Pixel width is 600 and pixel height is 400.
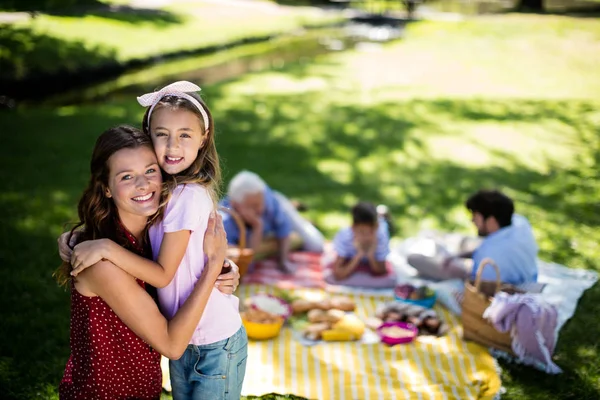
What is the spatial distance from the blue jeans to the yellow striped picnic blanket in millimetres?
1460

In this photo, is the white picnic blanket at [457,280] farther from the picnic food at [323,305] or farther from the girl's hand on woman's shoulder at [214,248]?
the girl's hand on woman's shoulder at [214,248]

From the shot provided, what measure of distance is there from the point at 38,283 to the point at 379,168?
485cm

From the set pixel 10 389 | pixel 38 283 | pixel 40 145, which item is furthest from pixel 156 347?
pixel 40 145

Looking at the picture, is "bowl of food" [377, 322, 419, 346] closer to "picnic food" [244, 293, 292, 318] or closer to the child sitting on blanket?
"picnic food" [244, 293, 292, 318]

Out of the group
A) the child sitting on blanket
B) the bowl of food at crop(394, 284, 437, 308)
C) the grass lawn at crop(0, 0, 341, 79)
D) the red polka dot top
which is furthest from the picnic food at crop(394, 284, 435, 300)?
the grass lawn at crop(0, 0, 341, 79)

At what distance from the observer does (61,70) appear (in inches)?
557

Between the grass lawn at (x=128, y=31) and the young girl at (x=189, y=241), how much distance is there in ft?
20.4

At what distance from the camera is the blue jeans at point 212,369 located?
2.56 metres

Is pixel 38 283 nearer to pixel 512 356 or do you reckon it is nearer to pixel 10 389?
pixel 10 389

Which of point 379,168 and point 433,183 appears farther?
point 379,168

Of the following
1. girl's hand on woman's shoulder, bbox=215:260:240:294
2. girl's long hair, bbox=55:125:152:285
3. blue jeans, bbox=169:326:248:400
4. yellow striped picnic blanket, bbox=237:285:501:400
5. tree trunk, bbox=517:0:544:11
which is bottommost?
yellow striped picnic blanket, bbox=237:285:501:400

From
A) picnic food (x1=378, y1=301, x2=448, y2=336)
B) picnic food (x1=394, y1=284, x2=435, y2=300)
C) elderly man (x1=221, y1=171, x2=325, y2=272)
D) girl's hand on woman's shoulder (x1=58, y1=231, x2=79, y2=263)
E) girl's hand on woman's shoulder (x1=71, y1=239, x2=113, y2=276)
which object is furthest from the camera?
elderly man (x1=221, y1=171, x2=325, y2=272)

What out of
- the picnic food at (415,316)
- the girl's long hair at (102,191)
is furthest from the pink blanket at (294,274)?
the girl's long hair at (102,191)

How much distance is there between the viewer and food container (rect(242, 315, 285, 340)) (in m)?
4.57
